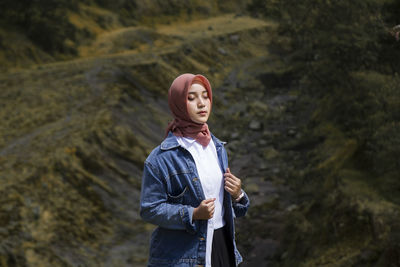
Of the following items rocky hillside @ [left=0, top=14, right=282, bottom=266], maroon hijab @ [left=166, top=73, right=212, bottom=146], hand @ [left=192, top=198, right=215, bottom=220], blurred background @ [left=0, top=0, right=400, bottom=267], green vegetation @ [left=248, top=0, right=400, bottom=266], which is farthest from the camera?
rocky hillside @ [left=0, top=14, right=282, bottom=266]

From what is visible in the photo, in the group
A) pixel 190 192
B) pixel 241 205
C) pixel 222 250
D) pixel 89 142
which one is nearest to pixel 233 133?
pixel 89 142

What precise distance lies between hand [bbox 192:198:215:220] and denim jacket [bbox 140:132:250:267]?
0.04 metres

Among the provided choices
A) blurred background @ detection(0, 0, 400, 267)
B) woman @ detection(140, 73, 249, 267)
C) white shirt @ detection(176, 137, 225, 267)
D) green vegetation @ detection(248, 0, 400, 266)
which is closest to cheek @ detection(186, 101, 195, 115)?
woman @ detection(140, 73, 249, 267)

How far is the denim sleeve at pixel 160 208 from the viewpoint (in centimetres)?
285

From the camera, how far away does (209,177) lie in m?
3.01

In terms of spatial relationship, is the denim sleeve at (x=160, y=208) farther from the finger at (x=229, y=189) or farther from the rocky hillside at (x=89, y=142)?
the rocky hillside at (x=89, y=142)

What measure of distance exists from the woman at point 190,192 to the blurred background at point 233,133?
2.34 meters

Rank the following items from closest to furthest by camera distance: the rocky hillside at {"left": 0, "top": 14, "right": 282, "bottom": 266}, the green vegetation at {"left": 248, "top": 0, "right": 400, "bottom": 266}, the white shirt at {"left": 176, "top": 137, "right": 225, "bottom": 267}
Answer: the white shirt at {"left": 176, "top": 137, "right": 225, "bottom": 267}
the green vegetation at {"left": 248, "top": 0, "right": 400, "bottom": 266}
the rocky hillside at {"left": 0, "top": 14, "right": 282, "bottom": 266}

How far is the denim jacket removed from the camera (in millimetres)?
2881

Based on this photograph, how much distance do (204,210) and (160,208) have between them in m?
0.25

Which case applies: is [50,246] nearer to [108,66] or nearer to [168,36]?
[108,66]

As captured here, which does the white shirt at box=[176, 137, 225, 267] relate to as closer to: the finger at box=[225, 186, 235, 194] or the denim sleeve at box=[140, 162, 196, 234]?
the finger at box=[225, 186, 235, 194]

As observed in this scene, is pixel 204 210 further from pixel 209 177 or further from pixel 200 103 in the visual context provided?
pixel 200 103

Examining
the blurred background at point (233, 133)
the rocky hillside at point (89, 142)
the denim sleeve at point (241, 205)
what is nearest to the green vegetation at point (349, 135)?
the blurred background at point (233, 133)
